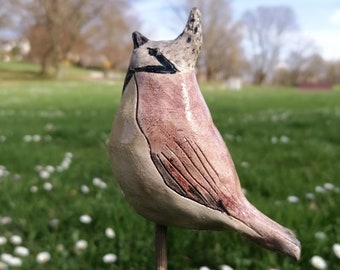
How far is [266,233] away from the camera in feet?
3.86

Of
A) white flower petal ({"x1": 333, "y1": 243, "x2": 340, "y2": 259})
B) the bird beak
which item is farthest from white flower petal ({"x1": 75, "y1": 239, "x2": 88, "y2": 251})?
the bird beak

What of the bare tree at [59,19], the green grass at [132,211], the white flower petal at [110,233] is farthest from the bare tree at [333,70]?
the white flower petal at [110,233]

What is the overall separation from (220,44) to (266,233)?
45124 millimetres

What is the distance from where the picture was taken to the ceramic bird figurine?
1.15 metres

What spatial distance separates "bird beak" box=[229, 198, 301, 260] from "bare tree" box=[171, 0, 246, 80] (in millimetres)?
35124

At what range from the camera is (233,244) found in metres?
2.46

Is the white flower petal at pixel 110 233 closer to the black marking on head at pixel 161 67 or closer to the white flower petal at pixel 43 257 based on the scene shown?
the white flower petal at pixel 43 257

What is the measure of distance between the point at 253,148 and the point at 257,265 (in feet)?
8.81

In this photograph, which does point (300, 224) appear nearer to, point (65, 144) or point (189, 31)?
point (189, 31)

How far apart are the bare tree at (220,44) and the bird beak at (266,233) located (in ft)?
115

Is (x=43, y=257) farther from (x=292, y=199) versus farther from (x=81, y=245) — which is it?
(x=292, y=199)

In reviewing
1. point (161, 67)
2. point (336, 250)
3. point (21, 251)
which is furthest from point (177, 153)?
point (21, 251)

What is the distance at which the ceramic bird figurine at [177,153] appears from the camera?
45.3 inches

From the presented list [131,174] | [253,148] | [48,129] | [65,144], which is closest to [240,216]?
[131,174]
